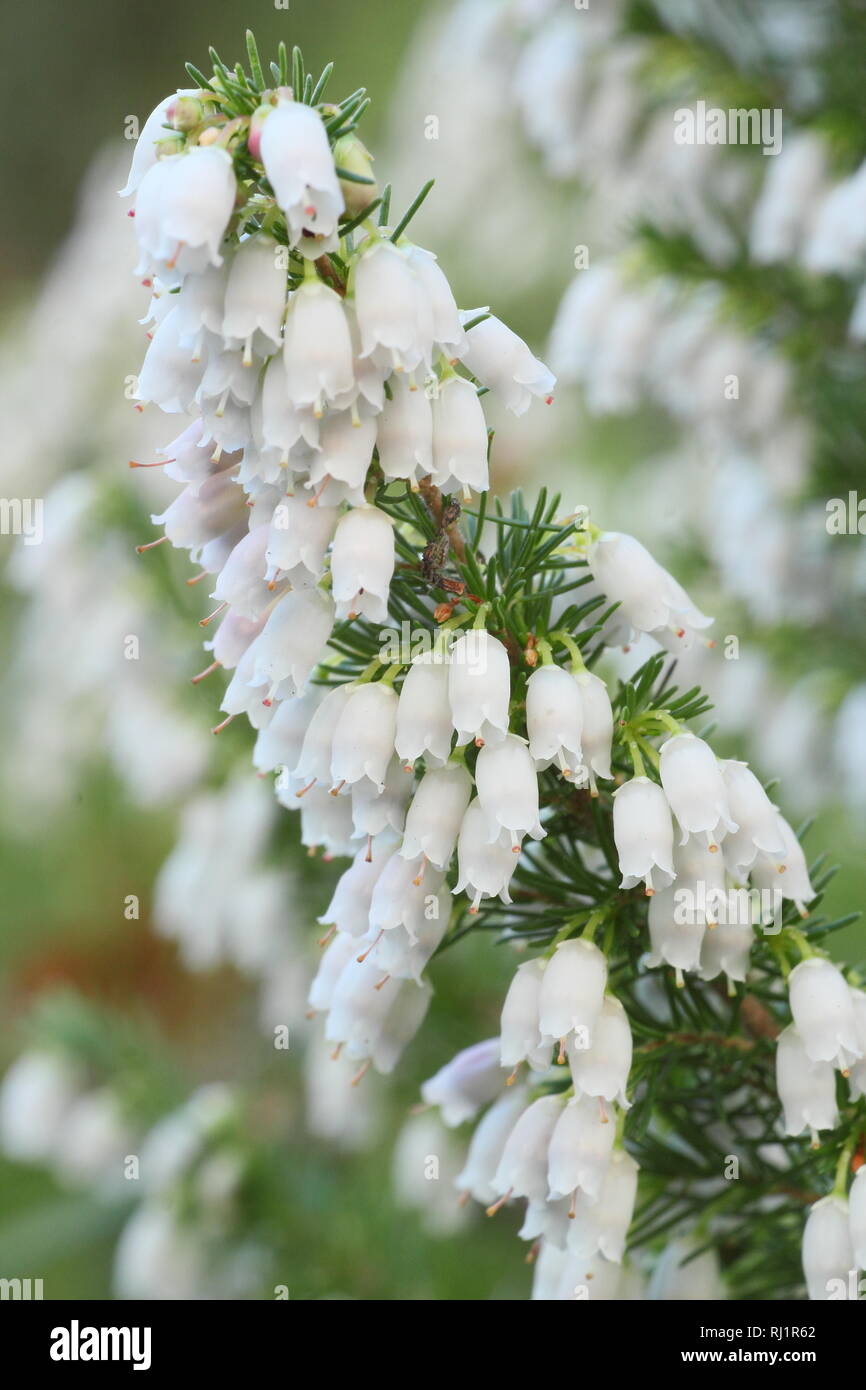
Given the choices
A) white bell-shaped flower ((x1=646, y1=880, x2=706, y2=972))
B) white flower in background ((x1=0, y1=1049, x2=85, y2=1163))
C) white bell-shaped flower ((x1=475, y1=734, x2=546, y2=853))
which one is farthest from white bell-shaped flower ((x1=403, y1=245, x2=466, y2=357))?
white flower in background ((x1=0, y1=1049, x2=85, y2=1163))

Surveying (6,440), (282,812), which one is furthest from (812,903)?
(6,440)

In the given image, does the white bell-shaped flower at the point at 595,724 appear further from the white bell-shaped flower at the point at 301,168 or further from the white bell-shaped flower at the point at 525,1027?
the white bell-shaped flower at the point at 301,168

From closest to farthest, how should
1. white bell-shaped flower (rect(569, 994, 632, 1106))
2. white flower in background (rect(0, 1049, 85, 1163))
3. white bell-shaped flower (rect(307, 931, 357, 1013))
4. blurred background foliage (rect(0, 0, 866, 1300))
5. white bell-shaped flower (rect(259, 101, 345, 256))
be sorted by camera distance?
white bell-shaped flower (rect(259, 101, 345, 256)) < white bell-shaped flower (rect(569, 994, 632, 1106)) < white bell-shaped flower (rect(307, 931, 357, 1013)) < blurred background foliage (rect(0, 0, 866, 1300)) < white flower in background (rect(0, 1049, 85, 1163))

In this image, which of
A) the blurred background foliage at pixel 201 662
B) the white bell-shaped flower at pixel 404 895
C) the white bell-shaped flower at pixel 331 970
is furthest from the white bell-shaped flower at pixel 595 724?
the blurred background foliage at pixel 201 662

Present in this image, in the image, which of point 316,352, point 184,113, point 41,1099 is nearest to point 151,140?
point 184,113

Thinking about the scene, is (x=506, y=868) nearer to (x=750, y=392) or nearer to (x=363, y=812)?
(x=363, y=812)

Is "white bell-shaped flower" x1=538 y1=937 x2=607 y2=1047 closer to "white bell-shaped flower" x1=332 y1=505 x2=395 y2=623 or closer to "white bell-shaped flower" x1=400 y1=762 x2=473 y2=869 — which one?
"white bell-shaped flower" x1=400 y1=762 x2=473 y2=869
